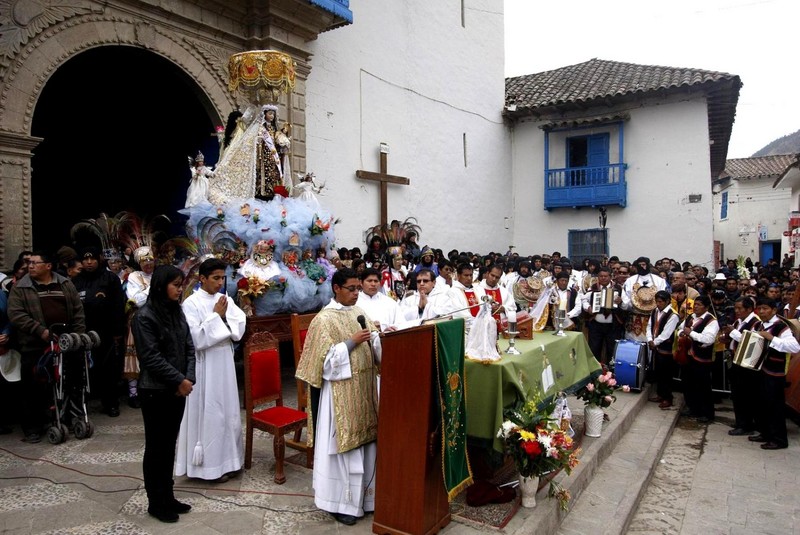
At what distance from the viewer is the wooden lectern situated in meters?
3.57

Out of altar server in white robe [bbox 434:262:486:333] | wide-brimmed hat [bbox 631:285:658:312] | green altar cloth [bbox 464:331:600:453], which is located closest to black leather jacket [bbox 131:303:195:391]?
green altar cloth [bbox 464:331:600:453]

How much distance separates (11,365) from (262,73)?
15.2 ft

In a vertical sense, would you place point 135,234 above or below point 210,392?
above

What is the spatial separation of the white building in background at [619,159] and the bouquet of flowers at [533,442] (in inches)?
→ 576

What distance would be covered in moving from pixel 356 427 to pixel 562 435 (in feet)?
5.06

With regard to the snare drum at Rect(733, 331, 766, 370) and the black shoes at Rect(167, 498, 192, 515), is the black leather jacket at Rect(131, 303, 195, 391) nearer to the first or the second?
the black shoes at Rect(167, 498, 192, 515)

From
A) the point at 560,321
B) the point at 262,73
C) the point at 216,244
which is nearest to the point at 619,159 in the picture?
the point at 560,321

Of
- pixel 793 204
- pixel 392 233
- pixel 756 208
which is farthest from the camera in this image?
pixel 756 208

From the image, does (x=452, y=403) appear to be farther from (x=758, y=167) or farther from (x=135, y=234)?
(x=758, y=167)

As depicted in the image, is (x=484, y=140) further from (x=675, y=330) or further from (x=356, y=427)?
(x=356, y=427)

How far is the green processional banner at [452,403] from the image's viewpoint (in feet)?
11.8

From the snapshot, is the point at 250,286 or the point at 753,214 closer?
the point at 250,286

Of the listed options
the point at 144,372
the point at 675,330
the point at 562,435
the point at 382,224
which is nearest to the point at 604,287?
the point at 675,330

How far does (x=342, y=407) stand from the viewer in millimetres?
3916
